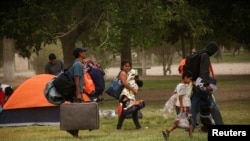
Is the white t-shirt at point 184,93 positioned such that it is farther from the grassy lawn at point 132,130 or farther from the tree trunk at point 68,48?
the tree trunk at point 68,48

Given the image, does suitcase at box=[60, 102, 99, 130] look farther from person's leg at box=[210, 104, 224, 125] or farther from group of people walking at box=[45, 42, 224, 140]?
person's leg at box=[210, 104, 224, 125]

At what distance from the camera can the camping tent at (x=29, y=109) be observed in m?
15.5

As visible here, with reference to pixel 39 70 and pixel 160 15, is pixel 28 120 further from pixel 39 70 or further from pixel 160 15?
pixel 39 70

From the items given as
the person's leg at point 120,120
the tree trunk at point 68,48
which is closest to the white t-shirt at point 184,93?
the person's leg at point 120,120

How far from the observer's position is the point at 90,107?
11.4 m

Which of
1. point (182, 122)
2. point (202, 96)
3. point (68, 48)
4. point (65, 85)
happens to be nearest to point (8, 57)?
point (68, 48)

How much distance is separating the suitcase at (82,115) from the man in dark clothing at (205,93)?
2070 mm

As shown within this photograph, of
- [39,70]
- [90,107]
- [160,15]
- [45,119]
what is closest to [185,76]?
[90,107]

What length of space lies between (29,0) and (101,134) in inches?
353

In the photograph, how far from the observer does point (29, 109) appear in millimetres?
15641

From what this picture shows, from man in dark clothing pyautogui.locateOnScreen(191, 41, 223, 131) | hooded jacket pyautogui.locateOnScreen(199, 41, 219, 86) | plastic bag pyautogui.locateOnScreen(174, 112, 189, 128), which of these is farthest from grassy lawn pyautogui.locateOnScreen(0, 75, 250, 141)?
hooded jacket pyautogui.locateOnScreen(199, 41, 219, 86)

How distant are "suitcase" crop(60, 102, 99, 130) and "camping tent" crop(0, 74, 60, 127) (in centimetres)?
402

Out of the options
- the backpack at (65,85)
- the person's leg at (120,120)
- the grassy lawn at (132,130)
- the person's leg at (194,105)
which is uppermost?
the backpack at (65,85)

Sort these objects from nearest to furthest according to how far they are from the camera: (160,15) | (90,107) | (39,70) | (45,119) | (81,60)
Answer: (90,107), (81,60), (45,119), (160,15), (39,70)
